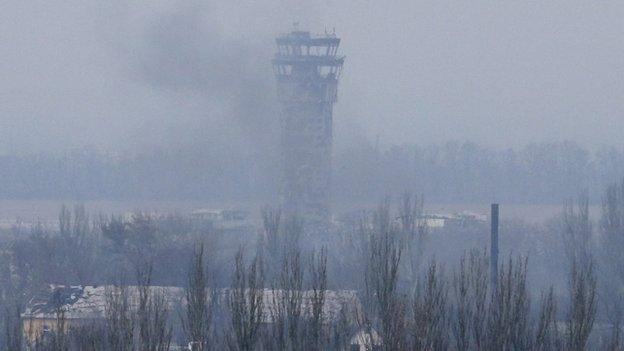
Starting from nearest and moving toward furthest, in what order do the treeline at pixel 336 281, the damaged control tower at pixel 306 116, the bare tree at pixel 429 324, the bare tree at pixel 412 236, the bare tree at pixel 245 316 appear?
the bare tree at pixel 429 324, the treeline at pixel 336 281, the bare tree at pixel 245 316, the bare tree at pixel 412 236, the damaged control tower at pixel 306 116

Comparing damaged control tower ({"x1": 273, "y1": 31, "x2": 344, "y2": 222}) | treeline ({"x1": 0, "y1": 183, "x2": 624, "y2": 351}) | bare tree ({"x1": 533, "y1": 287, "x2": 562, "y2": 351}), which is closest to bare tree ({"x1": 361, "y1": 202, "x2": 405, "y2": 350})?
treeline ({"x1": 0, "y1": 183, "x2": 624, "y2": 351})

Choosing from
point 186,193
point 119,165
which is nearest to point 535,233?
point 186,193

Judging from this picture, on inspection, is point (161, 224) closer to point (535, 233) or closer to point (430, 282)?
point (535, 233)

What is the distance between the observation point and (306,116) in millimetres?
54312

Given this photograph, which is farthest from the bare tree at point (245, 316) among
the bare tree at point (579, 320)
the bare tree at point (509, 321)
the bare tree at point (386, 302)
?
the bare tree at point (579, 320)

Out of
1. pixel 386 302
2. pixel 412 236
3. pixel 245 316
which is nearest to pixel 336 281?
pixel 412 236

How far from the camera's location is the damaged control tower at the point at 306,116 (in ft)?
179

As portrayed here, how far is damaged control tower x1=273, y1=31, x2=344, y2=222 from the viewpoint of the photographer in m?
54.5

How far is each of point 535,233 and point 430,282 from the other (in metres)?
31.0

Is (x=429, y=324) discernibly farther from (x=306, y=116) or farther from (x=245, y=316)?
(x=306, y=116)

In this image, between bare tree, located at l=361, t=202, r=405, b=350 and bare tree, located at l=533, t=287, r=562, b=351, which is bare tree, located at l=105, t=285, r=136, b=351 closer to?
bare tree, located at l=361, t=202, r=405, b=350

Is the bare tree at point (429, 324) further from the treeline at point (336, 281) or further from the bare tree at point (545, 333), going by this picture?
the bare tree at point (545, 333)

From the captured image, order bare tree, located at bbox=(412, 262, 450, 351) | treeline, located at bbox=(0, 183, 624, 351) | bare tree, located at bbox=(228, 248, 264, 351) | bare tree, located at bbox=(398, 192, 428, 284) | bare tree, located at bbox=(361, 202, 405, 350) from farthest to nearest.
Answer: bare tree, located at bbox=(398, 192, 428, 284) < bare tree, located at bbox=(228, 248, 264, 351) < treeline, located at bbox=(0, 183, 624, 351) < bare tree, located at bbox=(361, 202, 405, 350) < bare tree, located at bbox=(412, 262, 450, 351)

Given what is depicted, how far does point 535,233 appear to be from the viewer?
150ft
